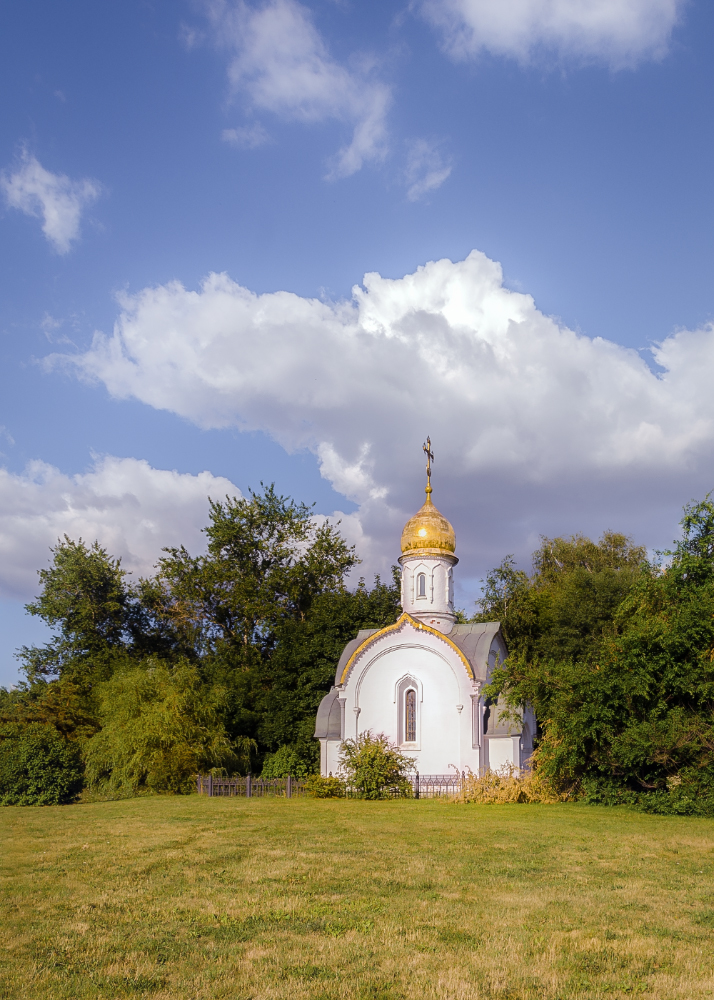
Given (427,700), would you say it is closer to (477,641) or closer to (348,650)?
(477,641)

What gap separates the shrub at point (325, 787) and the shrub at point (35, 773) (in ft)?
24.0

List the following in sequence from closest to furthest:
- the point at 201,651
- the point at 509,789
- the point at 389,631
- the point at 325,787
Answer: the point at 509,789, the point at 325,787, the point at 389,631, the point at 201,651

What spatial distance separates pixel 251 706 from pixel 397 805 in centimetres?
1278

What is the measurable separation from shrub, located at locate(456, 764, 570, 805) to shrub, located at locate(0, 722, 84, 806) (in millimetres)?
11915

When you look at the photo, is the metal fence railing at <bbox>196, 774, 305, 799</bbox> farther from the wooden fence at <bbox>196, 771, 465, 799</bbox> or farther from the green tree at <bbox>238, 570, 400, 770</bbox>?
the green tree at <bbox>238, 570, 400, 770</bbox>

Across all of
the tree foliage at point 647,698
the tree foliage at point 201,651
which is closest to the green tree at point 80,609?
the tree foliage at point 201,651

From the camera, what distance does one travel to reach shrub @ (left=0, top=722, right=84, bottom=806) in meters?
22.9

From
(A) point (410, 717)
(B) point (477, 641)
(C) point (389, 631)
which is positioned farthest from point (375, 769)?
(B) point (477, 641)

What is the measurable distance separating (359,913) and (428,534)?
22.7 m

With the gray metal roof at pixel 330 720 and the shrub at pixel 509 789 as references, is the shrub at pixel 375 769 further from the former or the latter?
the shrub at pixel 509 789

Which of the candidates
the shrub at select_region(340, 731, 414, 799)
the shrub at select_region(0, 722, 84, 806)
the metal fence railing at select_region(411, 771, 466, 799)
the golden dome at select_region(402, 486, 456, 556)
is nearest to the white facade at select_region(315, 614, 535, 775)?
the metal fence railing at select_region(411, 771, 466, 799)

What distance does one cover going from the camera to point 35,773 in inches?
910

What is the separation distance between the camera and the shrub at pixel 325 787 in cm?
2484

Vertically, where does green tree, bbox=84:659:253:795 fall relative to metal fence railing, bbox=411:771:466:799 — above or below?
above
